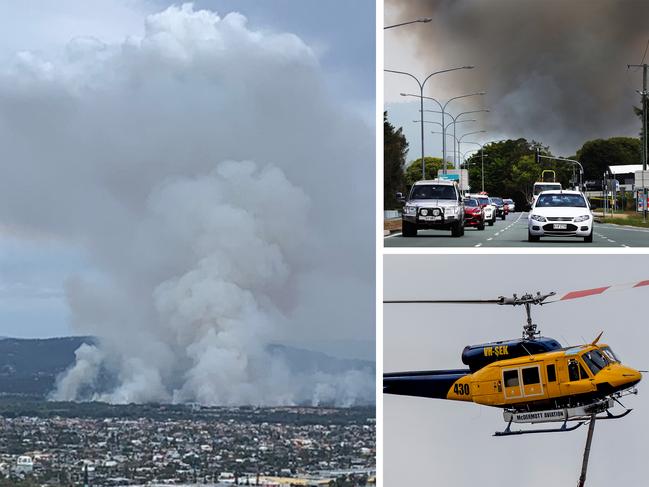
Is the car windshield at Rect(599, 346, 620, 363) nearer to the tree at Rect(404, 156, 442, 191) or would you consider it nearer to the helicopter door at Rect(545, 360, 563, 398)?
the helicopter door at Rect(545, 360, 563, 398)

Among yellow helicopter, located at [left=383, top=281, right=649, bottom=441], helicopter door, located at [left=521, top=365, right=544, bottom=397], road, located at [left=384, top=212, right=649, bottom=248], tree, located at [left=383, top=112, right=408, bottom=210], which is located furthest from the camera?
tree, located at [left=383, top=112, right=408, bottom=210]

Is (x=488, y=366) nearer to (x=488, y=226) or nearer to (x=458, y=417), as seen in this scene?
(x=458, y=417)

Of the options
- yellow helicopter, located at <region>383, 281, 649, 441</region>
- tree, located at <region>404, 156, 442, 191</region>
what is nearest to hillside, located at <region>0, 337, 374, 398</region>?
tree, located at <region>404, 156, 442, 191</region>

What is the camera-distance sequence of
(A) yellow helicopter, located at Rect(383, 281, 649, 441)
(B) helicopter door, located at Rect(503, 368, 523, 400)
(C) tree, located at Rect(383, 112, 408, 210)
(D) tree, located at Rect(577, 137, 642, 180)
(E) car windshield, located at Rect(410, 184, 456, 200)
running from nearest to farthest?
1. (A) yellow helicopter, located at Rect(383, 281, 649, 441)
2. (B) helicopter door, located at Rect(503, 368, 523, 400)
3. (E) car windshield, located at Rect(410, 184, 456, 200)
4. (C) tree, located at Rect(383, 112, 408, 210)
5. (D) tree, located at Rect(577, 137, 642, 180)

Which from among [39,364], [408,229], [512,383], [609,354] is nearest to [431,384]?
[512,383]

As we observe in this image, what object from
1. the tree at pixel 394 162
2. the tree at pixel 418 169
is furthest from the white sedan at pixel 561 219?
the tree at pixel 418 169

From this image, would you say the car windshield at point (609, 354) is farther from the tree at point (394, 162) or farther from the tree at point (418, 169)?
the tree at point (418, 169)

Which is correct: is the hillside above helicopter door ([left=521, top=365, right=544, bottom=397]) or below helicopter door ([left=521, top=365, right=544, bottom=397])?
below
